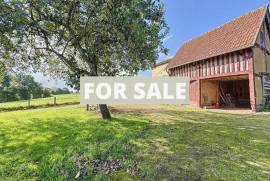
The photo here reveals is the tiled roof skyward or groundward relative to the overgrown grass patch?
skyward

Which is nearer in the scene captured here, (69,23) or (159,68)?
(69,23)

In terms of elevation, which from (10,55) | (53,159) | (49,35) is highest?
(49,35)

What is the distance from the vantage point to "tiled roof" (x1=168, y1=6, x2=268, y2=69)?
1521 centimetres

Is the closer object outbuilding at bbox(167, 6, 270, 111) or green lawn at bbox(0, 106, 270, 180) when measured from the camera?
green lawn at bbox(0, 106, 270, 180)

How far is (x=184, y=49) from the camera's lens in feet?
78.7

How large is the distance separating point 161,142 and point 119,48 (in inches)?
181

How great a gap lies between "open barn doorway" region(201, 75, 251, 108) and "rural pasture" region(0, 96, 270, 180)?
1072 cm

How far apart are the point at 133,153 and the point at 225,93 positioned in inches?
673

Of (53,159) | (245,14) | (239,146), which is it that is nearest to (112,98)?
(53,159)

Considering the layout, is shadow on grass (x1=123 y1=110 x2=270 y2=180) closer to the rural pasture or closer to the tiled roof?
the rural pasture

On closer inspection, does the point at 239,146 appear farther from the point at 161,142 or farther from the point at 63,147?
the point at 63,147

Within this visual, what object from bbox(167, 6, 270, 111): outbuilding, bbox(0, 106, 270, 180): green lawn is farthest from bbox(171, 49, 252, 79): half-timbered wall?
bbox(0, 106, 270, 180): green lawn

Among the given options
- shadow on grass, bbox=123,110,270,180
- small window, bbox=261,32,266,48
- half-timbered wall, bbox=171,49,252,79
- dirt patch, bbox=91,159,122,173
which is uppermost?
small window, bbox=261,32,266,48

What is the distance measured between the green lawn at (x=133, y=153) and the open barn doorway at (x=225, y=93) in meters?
10.7
